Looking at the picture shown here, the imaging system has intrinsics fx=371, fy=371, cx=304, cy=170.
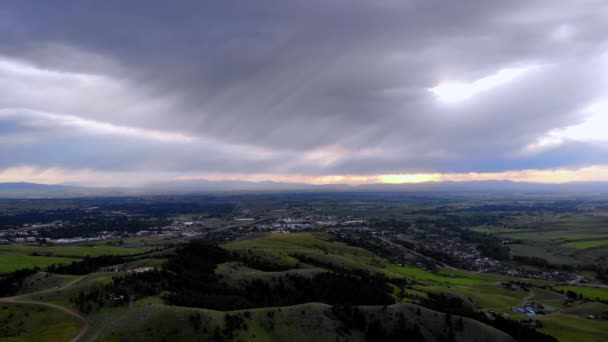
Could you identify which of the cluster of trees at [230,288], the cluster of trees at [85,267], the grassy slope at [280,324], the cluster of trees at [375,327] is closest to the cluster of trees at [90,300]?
the cluster of trees at [230,288]

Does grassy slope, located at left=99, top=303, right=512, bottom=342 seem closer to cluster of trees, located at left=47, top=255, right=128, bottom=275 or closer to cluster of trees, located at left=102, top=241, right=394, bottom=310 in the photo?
cluster of trees, located at left=102, top=241, right=394, bottom=310

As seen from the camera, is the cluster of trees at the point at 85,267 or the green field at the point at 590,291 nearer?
the cluster of trees at the point at 85,267

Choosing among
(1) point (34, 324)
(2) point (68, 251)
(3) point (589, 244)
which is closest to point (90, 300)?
(1) point (34, 324)

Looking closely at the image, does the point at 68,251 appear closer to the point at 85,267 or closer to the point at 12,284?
the point at 85,267

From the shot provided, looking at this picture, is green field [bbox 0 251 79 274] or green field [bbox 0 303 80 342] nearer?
green field [bbox 0 303 80 342]

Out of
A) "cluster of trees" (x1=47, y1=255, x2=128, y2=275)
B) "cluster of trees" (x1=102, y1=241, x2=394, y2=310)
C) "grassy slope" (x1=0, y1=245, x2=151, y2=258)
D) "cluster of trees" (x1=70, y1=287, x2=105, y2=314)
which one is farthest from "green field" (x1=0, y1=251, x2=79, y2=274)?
"cluster of trees" (x1=70, y1=287, x2=105, y2=314)

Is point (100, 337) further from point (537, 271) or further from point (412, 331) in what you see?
point (537, 271)

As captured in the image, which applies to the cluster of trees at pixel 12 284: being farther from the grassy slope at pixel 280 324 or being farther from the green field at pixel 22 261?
the grassy slope at pixel 280 324

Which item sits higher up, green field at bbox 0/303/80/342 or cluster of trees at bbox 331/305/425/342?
green field at bbox 0/303/80/342

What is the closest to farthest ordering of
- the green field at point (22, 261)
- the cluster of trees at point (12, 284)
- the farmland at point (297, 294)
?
the farmland at point (297, 294)
the cluster of trees at point (12, 284)
the green field at point (22, 261)

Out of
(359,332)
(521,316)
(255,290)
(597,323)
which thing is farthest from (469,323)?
(255,290)

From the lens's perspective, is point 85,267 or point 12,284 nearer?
point 12,284
